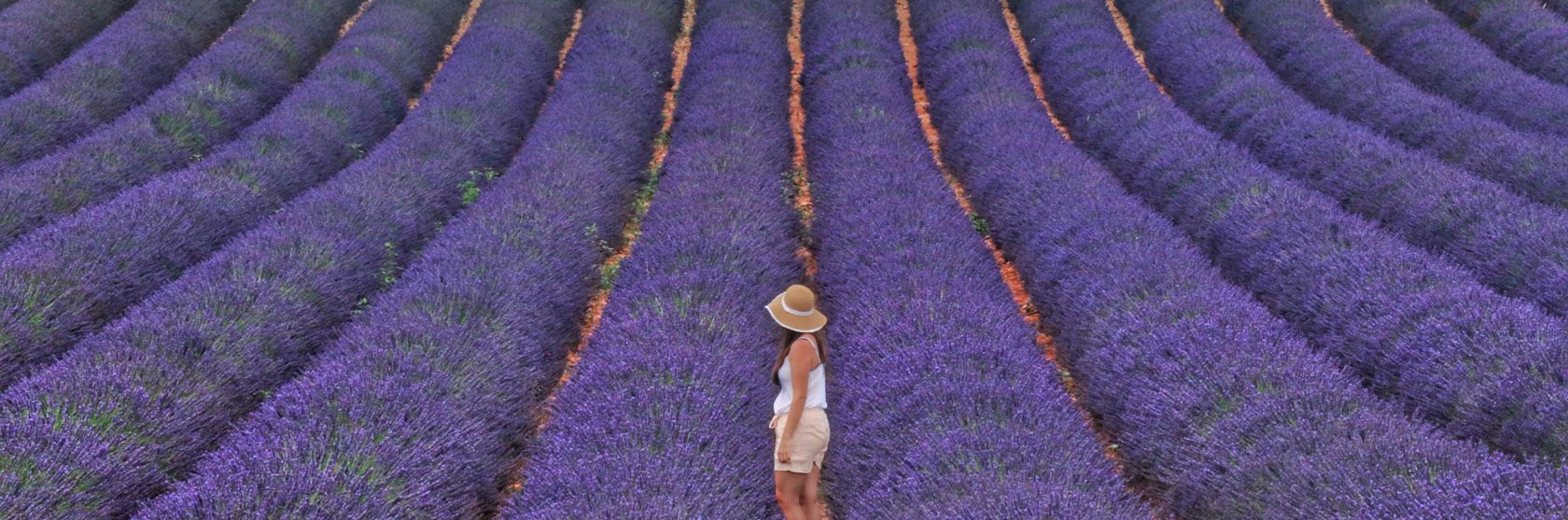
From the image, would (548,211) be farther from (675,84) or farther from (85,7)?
(85,7)

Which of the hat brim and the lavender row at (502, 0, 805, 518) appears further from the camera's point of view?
the hat brim

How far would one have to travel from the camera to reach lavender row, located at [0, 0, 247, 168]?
790 cm

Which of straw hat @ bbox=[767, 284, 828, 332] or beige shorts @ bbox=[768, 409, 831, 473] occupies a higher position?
straw hat @ bbox=[767, 284, 828, 332]

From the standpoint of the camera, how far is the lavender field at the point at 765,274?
381 cm

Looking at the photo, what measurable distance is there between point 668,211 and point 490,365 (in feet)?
7.44

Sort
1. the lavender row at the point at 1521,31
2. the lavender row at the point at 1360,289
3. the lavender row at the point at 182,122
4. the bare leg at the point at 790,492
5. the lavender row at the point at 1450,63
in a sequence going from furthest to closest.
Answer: the lavender row at the point at 1521,31 < the lavender row at the point at 1450,63 < the lavender row at the point at 182,122 < the lavender row at the point at 1360,289 < the bare leg at the point at 790,492

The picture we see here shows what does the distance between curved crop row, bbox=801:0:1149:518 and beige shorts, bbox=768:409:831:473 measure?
0.67 ft

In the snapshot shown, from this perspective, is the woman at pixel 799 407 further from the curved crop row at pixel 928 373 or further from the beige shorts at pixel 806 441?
the curved crop row at pixel 928 373

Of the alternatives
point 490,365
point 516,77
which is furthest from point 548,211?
point 516,77

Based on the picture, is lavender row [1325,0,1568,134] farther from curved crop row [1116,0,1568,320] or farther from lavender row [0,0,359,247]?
lavender row [0,0,359,247]

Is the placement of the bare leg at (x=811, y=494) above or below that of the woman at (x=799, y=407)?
below

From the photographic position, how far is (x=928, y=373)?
4441mm

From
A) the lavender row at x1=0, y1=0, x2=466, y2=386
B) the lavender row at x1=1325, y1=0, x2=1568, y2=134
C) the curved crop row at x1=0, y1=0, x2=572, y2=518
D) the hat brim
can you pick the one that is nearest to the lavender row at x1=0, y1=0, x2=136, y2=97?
the lavender row at x1=0, y1=0, x2=466, y2=386

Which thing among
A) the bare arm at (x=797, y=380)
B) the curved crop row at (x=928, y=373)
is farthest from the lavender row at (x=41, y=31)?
the bare arm at (x=797, y=380)
